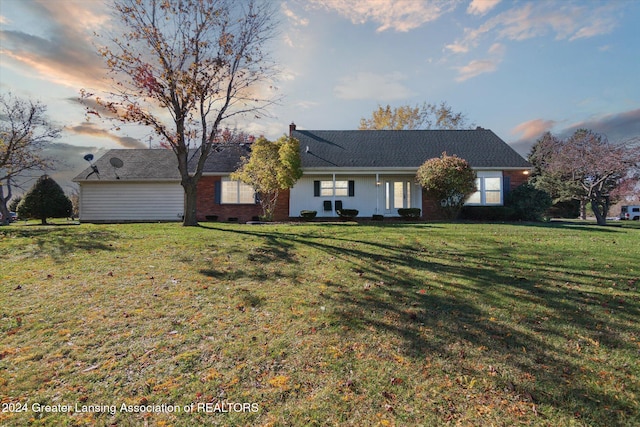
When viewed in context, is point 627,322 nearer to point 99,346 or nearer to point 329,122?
point 99,346

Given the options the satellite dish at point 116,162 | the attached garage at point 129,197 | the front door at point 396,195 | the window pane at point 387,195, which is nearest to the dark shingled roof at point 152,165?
the attached garage at point 129,197

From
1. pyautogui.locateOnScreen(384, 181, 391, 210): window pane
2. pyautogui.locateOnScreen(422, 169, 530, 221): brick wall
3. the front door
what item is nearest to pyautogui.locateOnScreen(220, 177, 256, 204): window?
pyautogui.locateOnScreen(384, 181, 391, 210): window pane

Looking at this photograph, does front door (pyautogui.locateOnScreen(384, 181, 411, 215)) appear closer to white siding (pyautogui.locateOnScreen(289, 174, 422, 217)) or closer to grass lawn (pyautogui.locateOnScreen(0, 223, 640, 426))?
white siding (pyautogui.locateOnScreen(289, 174, 422, 217))

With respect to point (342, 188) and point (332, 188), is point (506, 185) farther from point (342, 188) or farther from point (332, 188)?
point (332, 188)

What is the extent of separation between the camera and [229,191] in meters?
18.5

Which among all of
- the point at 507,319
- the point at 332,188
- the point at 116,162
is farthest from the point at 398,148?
the point at 116,162

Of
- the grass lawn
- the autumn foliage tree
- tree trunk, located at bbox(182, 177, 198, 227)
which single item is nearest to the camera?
the grass lawn

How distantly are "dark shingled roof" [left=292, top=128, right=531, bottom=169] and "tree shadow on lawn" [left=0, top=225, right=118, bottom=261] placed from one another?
10.9 metres

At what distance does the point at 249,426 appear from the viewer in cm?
242

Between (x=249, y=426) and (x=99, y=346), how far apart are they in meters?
2.20

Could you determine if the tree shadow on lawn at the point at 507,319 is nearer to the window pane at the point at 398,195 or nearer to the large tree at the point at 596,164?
the window pane at the point at 398,195

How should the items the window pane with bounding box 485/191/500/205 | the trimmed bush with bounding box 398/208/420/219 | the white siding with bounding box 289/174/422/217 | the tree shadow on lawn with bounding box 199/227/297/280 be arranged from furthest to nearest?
the white siding with bounding box 289/174/422/217, the window pane with bounding box 485/191/500/205, the trimmed bush with bounding box 398/208/420/219, the tree shadow on lawn with bounding box 199/227/297/280

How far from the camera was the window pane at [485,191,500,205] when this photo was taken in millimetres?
17788

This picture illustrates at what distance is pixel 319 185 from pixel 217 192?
588cm
